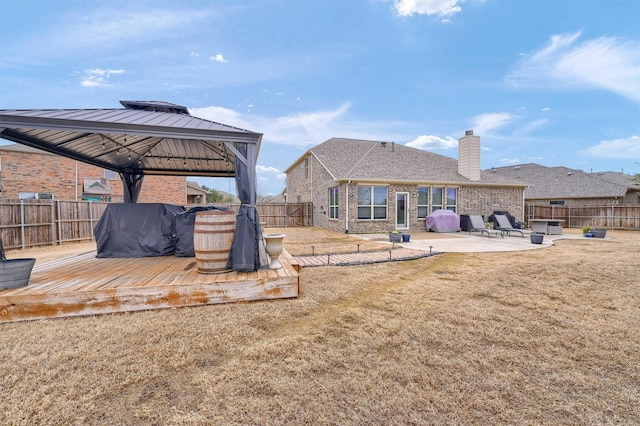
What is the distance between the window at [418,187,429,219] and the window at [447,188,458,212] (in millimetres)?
1356

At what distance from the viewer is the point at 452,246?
9172mm

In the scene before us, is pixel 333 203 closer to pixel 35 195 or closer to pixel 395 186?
pixel 395 186

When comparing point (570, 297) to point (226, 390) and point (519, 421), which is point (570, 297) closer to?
point (519, 421)

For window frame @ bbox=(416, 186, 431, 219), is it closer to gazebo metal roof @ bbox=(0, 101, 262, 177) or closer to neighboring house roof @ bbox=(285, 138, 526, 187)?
neighboring house roof @ bbox=(285, 138, 526, 187)

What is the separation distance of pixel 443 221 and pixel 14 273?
47.1ft

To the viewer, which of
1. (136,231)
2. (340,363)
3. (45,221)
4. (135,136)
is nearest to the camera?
(340,363)

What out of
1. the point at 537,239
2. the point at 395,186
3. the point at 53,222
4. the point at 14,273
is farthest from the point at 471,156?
the point at 53,222

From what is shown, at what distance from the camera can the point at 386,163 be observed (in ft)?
50.6

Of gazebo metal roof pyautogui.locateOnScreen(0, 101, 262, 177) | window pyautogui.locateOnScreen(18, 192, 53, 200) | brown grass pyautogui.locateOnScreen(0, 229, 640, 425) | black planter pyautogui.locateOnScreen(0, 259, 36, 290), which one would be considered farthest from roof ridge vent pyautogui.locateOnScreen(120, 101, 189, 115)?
window pyautogui.locateOnScreen(18, 192, 53, 200)

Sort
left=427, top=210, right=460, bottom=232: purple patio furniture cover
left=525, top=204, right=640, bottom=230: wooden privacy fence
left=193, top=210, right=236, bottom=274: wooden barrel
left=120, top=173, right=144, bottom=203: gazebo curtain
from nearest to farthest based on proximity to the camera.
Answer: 1. left=193, top=210, right=236, bottom=274: wooden barrel
2. left=120, top=173, right=144, bottom=203: gazebo curtain
3. left=427, top=210, right=460, bottom=232: purple patio furniture cover
4. left=525, top=204, right=640, bottom=230: wooden privacy fence

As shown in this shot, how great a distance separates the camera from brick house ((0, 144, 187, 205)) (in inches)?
658

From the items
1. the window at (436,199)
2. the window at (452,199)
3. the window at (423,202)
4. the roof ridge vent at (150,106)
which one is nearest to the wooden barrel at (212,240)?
the roof ridge vent at (150,106)

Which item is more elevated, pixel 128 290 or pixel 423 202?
pixel 423 202

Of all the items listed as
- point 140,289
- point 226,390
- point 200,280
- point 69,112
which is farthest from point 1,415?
point 69,112
